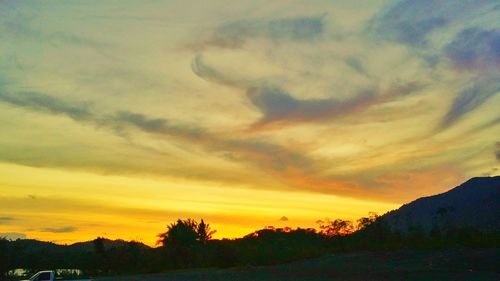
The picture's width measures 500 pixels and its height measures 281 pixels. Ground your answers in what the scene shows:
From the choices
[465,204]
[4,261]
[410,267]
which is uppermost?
[465,204]

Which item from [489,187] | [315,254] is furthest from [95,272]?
[489,187]

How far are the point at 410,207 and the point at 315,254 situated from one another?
10294cm

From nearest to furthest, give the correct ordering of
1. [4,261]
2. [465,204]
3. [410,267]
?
1. [410,267]
2. [4,261]
3. [465,204]

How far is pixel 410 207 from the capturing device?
170 metres

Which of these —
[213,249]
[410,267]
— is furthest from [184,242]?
[410,267]

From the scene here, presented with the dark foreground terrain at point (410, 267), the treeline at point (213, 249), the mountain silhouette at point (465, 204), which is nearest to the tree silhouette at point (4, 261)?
the treeline at point (213, 249)

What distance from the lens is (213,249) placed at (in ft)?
291

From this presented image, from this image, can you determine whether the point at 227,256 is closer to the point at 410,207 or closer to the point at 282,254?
the point at 282,254

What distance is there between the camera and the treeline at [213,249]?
63.5 metres

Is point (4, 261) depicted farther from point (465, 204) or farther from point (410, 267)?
point (465, 204)

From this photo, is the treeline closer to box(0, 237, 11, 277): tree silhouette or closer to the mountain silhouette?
box(0, 237, 11, 277): tree silhouette

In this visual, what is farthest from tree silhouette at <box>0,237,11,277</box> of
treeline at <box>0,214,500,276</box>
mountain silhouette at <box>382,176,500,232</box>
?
mountain silhouette at <box>382,176,500,232</box>

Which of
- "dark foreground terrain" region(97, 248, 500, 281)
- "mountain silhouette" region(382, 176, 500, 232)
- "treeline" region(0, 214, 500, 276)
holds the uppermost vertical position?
"mountain silhouette" region(382, 176, 500, 232)

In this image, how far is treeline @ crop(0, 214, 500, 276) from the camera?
208 feet
